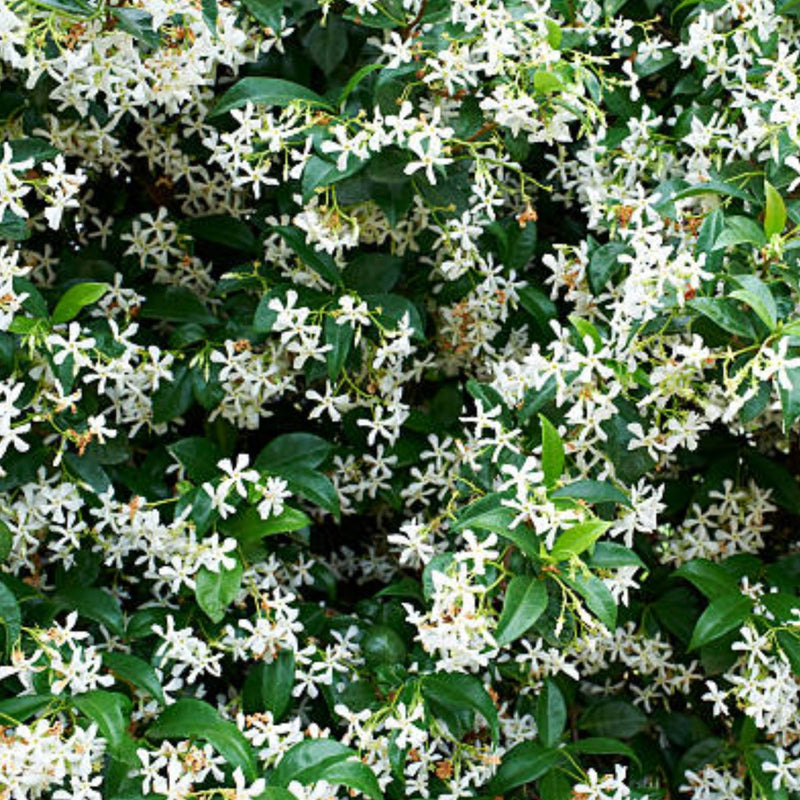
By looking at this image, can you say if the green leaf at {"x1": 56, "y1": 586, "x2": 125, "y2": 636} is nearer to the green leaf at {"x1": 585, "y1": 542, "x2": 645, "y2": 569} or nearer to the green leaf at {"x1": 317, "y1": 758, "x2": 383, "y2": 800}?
the green leaf at {"x1": 317, "y1": 758, "x2": 383, "y2": 800}

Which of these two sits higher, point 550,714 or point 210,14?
point 210,14

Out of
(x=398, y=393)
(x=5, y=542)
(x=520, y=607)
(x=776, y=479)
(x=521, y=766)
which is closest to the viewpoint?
(x=520, y=607)

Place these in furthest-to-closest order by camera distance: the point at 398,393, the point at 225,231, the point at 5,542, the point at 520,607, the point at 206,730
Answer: the point at 225,231, the point at 398,393, the point at 5,542, the point at 206,730, the point at 520,607

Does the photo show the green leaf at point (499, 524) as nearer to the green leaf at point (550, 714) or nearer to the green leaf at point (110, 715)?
the green leaf at point (550, 714)

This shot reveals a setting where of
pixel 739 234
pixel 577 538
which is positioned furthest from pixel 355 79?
pixel 577 538

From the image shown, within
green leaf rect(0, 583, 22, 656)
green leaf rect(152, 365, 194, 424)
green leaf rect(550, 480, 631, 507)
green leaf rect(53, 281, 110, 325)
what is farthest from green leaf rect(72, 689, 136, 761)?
green leaf rect(550, 480, 631, 507)

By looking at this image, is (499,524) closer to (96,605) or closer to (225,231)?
(96,605)

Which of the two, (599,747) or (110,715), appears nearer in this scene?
(110,715)
